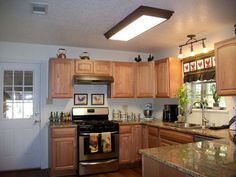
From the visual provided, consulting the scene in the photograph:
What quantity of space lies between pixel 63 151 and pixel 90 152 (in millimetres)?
480

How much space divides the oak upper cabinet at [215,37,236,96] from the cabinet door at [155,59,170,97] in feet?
4.05

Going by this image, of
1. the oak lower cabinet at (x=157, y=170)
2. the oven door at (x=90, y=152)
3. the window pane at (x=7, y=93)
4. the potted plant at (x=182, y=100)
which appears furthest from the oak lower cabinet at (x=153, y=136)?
the window pane at (x=7, y=93)

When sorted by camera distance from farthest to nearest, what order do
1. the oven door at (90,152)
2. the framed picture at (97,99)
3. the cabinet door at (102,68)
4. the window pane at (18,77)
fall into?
the framed picture at (97,99) < the cabinet door at (102,68) < the window pane at (18,77) < the oven door at (90,152)

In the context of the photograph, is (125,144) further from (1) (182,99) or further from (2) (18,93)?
(2) (18,93)

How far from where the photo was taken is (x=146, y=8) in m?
2.58

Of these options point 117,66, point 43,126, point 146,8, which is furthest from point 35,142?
point 146,8

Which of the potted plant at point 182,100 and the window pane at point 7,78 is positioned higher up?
the window pane at point 7,78

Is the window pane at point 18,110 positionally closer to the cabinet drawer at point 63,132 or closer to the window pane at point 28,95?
the window pane at point 28,95

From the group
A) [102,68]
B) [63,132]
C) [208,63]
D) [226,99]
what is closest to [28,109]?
[63,132]

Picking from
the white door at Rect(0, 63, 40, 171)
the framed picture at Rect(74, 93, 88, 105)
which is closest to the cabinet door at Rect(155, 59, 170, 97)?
the framed picture at Rect(74, 93, 88, 105)

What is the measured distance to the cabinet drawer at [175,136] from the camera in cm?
326

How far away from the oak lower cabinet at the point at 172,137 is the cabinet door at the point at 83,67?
1853 millimetres

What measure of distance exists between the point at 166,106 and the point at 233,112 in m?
1.53

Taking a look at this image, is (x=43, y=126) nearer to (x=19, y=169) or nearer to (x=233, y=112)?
(x=19, y=169)
